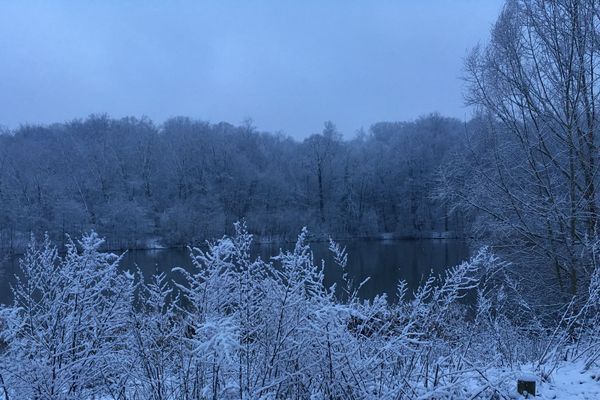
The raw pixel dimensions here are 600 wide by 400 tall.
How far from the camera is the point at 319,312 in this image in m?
2.82

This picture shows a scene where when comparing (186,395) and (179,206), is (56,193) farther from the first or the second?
(186,395)

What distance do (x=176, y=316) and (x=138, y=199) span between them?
48294mm

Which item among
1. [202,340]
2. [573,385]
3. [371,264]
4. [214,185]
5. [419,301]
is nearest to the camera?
[202,340]

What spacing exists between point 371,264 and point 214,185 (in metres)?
28.4

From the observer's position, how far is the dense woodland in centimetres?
4312

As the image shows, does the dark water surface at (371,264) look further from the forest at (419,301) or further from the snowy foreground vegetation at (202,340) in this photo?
the snowy foreground vegetation at (202,340)

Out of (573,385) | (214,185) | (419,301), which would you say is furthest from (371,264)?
(214,185)

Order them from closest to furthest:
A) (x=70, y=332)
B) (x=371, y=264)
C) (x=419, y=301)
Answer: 1. (x=70, y=332)
2. (x=419, y=301)
3. (x=371, y=264)

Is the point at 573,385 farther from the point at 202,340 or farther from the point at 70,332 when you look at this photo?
the point at 70,332

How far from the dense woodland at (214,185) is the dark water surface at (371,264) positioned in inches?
242

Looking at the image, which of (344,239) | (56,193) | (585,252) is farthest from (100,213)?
(585,252)

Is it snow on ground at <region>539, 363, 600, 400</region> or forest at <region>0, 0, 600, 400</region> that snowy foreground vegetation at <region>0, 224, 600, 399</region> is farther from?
snow on ground at <region>539, 363, 600, 400</region>

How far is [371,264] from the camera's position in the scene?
2894 cm

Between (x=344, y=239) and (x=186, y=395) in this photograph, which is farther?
(x=344, y=239)
